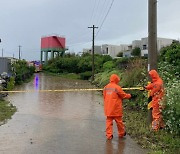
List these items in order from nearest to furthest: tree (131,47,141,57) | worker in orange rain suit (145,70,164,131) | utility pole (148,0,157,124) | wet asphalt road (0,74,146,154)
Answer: wet asphalt road (0,74,146,154) < worker in orange rain suit (145,70,164,131) < utility pole (148,0,157,124) < tree (131,47,141,57)

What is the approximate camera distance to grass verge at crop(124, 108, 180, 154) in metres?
7.83

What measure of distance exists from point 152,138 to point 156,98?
131 centimetres

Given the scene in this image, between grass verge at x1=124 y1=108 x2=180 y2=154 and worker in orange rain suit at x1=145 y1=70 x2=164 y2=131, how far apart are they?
271 millimetres

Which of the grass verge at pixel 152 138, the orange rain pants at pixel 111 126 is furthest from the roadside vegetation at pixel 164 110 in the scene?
the orange rain pants at pixel 111 126

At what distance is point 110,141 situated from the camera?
8812 mm

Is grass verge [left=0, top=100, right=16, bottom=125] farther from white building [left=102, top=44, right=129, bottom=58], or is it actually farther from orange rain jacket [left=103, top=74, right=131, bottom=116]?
white building [left=102, top=44, right=129, bottom=58]

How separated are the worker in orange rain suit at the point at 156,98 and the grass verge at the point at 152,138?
0.89 ft

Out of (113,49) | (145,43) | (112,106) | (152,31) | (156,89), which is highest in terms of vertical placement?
(145,43)

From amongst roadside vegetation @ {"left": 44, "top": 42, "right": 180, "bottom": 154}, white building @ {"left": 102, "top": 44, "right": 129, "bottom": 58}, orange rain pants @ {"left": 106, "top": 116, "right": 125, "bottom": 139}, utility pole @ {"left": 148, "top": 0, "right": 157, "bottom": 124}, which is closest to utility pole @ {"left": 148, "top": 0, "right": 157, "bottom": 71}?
utility pole @ {"left": 148, "top": 0, "right": 157, "bottom": 124}

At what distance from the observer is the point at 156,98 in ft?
32.1

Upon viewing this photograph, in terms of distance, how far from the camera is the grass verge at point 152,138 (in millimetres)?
7832

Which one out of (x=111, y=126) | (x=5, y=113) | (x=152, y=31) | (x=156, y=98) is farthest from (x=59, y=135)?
(x=5, y=113)

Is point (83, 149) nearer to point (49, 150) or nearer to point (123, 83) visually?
point (49, 150)

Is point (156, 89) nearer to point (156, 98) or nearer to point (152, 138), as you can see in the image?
point (156, 98)
